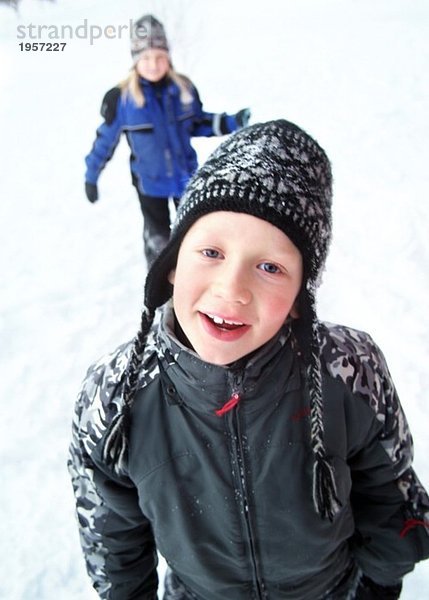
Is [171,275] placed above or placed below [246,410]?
above

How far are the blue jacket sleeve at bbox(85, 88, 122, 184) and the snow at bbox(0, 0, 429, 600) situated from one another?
1069 millimetres

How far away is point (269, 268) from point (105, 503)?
29.9 inches

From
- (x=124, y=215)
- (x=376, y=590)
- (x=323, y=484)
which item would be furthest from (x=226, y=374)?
(x=124, y=215)

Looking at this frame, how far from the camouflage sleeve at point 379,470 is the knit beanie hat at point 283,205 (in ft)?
0.32

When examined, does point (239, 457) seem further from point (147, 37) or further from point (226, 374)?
point (147, 37)

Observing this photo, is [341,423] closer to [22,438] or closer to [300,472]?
[300,472]

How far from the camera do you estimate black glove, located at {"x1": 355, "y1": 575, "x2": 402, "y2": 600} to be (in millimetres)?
1453

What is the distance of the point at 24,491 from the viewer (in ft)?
8.96

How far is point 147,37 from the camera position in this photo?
3264 mm

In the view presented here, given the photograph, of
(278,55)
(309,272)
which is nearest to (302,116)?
(278,55)

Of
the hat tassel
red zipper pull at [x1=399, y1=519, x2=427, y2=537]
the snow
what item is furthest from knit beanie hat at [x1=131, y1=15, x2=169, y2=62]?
red zipper pull at [x1=399, y1=519, x2=427, y2=537]

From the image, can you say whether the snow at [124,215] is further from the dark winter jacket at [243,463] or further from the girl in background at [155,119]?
the dark winter jacket at [243,463]

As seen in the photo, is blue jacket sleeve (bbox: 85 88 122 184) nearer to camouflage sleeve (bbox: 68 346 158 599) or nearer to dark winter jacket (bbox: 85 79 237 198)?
dark winter jacket (bbox: 85 79 237 198)

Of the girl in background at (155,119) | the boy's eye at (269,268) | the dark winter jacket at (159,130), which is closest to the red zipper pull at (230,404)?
Result: the boy's eye at (269,268)
